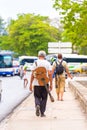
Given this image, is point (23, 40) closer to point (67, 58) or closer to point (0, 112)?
point (67, 58)

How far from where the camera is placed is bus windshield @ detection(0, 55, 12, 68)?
67.6 m

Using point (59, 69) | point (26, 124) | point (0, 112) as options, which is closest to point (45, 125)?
point (26, 124)

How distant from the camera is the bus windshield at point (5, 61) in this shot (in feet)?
222

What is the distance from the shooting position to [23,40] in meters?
116

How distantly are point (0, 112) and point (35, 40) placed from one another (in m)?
97.7

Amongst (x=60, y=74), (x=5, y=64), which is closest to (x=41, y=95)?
(x=60, y=74)

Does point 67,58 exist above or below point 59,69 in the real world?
below

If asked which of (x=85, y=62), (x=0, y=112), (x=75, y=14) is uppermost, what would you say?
(x=75, y=14)

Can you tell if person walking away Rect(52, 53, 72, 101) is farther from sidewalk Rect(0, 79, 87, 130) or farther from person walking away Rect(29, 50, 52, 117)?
person walking away Rect(29, 50, 52, 117)

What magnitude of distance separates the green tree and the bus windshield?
46203 mm

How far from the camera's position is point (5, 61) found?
68.4 metres

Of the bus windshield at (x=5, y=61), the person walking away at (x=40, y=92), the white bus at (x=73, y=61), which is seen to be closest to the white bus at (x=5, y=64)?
the bus windshield at (x=5, y=61)

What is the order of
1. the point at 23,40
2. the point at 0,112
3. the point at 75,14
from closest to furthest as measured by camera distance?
the point at 0,112, the point at 75,14, the point at 23,40

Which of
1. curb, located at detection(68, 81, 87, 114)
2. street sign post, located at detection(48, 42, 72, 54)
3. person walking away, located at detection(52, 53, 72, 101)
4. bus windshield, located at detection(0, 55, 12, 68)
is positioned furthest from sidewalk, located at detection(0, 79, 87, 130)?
bus windshield, located at detection(0, 55, 12, 68)
